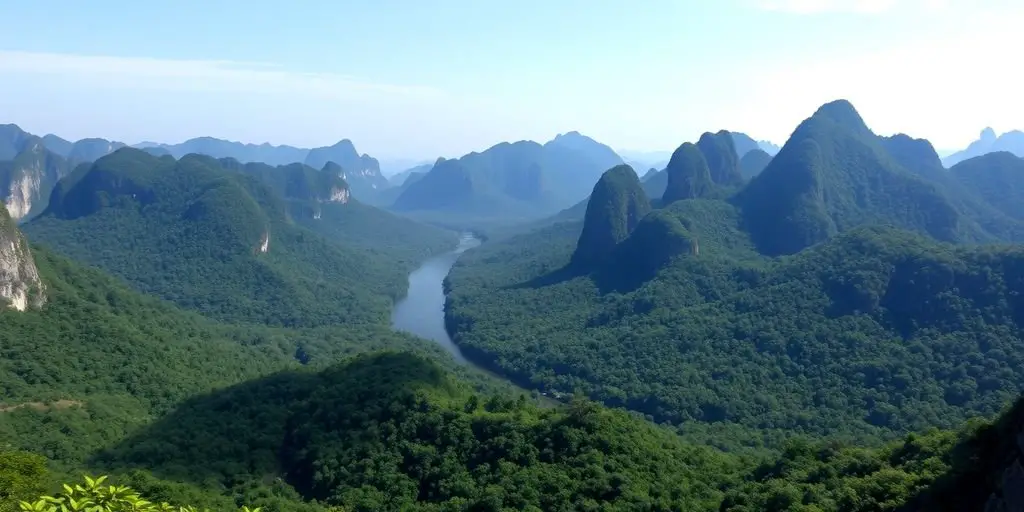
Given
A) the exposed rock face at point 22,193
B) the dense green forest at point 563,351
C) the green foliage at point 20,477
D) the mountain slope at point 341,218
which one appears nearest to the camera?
the green foliage at point 20,477

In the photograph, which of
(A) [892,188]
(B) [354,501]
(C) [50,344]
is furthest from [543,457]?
(A) [892,188]

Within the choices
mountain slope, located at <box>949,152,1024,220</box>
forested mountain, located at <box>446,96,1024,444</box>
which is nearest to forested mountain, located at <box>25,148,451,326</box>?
forested mountain, located at <box>446,96,1024,444</box>

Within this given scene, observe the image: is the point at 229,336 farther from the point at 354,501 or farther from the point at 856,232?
the point at 856,232

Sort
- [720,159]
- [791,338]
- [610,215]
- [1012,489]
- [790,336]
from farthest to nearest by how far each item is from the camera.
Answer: [720,159] < [610,215] < [790,336] < [791,338] < [1012,489]

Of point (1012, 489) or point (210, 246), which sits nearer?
point (1012, 489)

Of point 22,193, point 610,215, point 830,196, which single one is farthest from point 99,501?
point 22,193

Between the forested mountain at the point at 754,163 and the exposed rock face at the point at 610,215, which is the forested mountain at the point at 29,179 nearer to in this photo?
the exposed rock face at the point at 610,215

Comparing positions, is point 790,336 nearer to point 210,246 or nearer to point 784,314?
point 784,314

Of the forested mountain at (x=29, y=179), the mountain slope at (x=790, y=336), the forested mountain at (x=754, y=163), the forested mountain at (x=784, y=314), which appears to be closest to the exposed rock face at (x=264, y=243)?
the forested mountain at (x=784, y=314)
